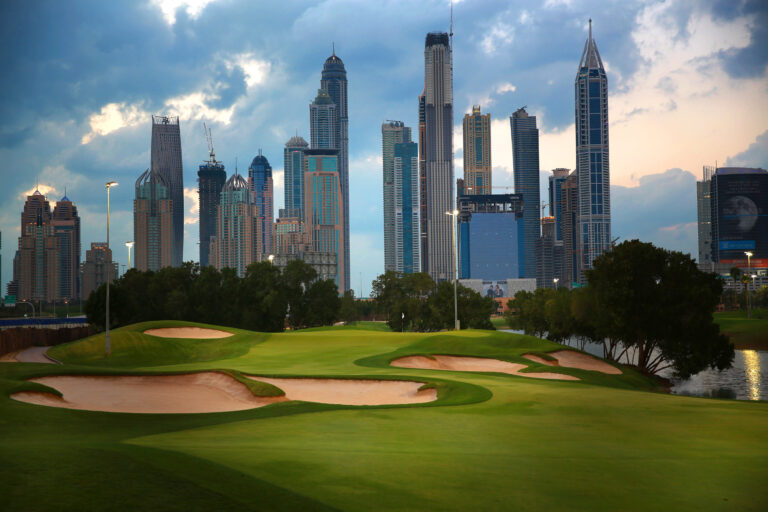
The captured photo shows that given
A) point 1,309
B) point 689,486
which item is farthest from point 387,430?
point 1,309

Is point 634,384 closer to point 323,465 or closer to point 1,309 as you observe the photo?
point 323,465

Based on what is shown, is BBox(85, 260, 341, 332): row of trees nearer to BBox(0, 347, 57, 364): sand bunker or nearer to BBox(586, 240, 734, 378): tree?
BBox(0, 347, 57, 364): sand bunker

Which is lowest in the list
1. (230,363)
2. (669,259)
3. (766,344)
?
(766,344)

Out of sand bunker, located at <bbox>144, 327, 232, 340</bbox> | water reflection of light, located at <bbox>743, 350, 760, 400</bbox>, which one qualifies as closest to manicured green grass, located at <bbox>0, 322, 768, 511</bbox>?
water reflection of light, located at <bbox>743, 350, 760, 400</bbox>

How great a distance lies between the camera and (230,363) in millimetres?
34625

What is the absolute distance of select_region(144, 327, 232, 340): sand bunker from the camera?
162 feet

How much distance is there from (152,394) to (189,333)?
26.8 m

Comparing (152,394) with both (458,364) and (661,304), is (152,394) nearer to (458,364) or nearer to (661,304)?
(458,364)

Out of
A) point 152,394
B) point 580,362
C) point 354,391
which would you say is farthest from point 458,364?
point 152,394

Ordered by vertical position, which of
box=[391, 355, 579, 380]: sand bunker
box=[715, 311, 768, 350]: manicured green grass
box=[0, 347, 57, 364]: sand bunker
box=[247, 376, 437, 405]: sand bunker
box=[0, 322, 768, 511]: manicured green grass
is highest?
box=[0, 322, 768, 511]: manicured green grass

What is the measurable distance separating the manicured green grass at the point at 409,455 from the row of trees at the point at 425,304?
72427 millimetres

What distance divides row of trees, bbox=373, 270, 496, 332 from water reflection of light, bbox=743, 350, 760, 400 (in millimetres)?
35377

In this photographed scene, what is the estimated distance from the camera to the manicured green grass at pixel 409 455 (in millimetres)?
8328

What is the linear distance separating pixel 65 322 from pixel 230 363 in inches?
3418
